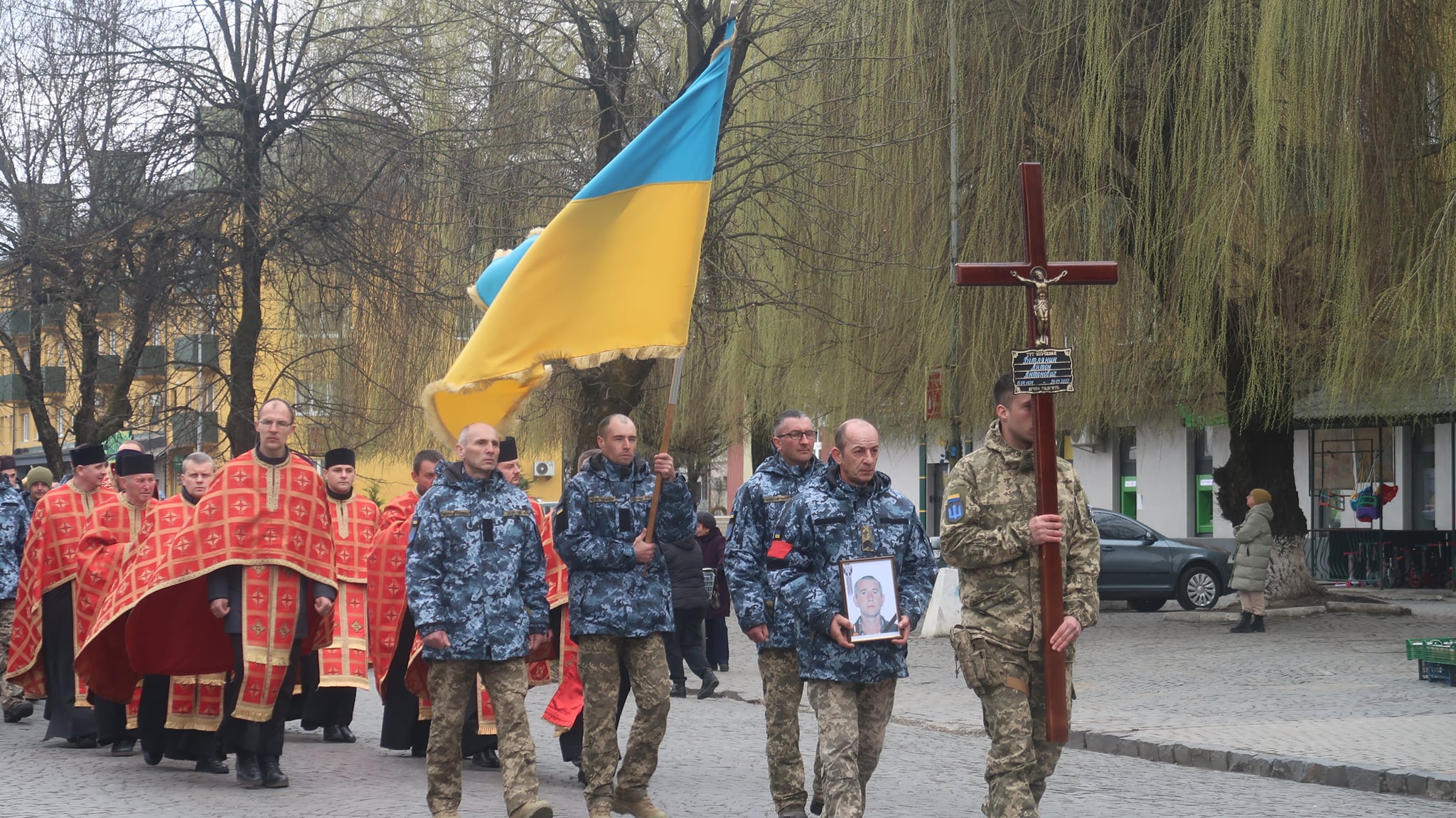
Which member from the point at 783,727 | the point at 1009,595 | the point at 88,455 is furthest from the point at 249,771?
the point at 1009,595

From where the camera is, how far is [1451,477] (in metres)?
29.0

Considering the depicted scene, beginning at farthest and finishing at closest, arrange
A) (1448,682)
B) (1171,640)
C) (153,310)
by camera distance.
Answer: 1. (1171,640)
2. (153,310)
3. (1448,682)

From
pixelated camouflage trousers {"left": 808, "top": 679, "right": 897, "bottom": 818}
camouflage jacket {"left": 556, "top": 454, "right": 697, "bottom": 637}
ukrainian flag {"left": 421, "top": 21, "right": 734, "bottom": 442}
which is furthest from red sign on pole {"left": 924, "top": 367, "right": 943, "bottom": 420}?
pixelated camouflage trousers {"left": 808, "top": 679, "right": 897, "bottom": 818}

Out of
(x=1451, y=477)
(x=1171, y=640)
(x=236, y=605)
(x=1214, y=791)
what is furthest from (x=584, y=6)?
(x=1451, y=477)

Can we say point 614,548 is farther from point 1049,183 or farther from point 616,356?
point 1049,183

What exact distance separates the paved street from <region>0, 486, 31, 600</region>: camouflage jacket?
1.09m

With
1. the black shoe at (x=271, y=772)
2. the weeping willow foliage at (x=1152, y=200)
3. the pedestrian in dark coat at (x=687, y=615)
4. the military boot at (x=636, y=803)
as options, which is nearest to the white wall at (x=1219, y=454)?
the weeping willow foliage at (x=1152, y=200)

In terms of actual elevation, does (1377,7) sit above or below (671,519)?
above

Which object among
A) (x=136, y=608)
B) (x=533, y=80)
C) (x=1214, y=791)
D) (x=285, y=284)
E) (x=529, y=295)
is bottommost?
(x=1214, y=791)

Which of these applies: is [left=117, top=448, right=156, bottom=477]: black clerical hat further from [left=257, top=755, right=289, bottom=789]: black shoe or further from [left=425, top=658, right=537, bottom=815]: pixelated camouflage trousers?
[left=425, top=658, right=537, bottom=815]: pixelated camouflage trousers

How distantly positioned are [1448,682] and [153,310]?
42.7ft

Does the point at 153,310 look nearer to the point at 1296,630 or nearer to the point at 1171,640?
the point at 1171,640

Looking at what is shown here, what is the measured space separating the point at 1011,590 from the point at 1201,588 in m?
19.4

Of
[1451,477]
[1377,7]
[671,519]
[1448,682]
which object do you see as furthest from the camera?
[1451,477]
